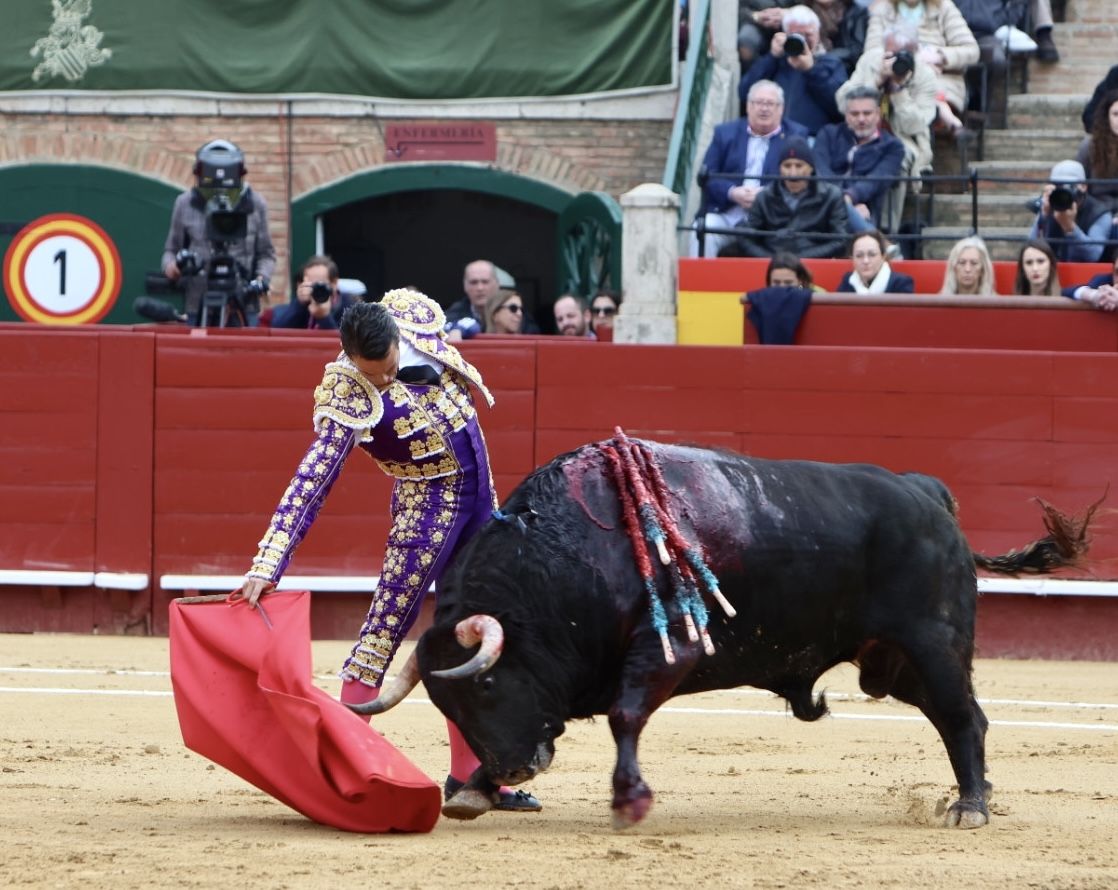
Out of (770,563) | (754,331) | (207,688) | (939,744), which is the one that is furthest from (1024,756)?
(754,331)

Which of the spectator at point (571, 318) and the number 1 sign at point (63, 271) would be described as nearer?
the number 1 sign at point (63, 271)

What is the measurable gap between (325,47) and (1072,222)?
14.8 feet

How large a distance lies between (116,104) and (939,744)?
24.2 feet

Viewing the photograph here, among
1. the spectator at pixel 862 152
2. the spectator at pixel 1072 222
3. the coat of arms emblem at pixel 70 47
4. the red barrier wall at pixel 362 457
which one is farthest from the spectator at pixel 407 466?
the coat of arms emblem at pixel 70 47

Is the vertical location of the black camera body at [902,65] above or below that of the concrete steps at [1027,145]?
above

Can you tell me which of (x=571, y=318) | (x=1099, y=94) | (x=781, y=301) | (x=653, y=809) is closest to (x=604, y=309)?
(x=571, y=318)

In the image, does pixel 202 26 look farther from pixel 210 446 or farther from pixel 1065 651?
pixel 1065 651

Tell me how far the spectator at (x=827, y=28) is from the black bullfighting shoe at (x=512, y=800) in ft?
21.5

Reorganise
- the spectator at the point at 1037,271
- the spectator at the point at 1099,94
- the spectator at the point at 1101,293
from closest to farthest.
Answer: the spectator at the point at 1101,293
the spectator at the point at 1037,271
the spectator at the point at 1099,94

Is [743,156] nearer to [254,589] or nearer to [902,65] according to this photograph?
[902,65]

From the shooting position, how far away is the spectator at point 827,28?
1082 cm

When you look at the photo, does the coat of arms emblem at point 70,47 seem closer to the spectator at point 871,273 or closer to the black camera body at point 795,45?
the black camera body at point 795,45

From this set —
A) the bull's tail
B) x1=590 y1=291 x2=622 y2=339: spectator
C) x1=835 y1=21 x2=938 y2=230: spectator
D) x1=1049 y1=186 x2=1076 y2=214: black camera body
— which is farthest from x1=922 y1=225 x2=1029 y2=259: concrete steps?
the bull's tail

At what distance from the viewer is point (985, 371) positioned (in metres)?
8.52
